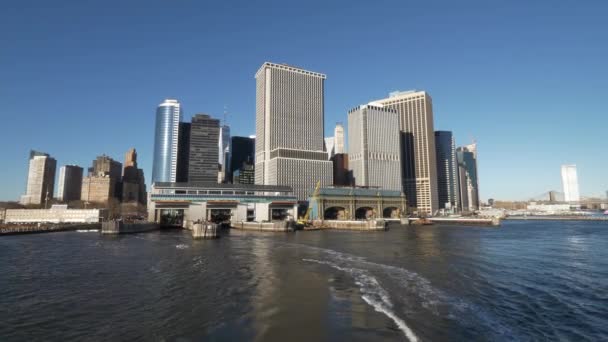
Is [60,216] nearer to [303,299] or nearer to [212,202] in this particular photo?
[212,202]

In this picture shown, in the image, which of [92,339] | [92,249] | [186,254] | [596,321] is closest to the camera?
[92,339]

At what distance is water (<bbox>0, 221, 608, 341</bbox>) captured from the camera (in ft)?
65.1

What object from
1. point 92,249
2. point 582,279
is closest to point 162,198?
point 92,249

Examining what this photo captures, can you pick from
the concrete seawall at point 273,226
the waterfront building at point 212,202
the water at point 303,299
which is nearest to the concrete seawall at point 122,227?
the waterfront building at point 212,202

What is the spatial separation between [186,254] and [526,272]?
156ft

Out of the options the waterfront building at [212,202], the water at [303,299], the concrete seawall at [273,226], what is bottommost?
the water at [303,299]

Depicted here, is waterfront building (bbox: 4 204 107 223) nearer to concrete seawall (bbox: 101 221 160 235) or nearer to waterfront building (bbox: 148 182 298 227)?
waterfront building (bbox: 148 182 298 227)

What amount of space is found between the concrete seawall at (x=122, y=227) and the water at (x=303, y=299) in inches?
1989

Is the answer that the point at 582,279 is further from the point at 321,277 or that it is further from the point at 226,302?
the point at 226,302

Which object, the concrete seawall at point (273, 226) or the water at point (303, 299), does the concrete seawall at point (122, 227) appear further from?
Result: the water at point (303, 299)

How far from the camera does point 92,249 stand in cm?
5928

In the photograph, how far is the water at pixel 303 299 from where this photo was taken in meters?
19.8

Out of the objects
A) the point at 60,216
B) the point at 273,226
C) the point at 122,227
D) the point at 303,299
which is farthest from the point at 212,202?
the point at 303,299

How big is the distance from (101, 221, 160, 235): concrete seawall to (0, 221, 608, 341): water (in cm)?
5052
